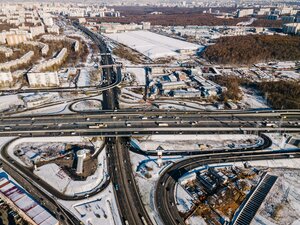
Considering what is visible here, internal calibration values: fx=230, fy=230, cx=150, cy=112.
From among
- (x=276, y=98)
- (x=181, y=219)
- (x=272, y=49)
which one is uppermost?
(x=272, y=49)

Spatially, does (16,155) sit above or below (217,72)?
below

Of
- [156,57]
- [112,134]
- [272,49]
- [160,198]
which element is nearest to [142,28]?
[156,57]

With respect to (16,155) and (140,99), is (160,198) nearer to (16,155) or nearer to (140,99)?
(16,155)

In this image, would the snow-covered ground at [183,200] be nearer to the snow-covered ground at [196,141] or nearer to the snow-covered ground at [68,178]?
the snow-covered ground at [196,141]

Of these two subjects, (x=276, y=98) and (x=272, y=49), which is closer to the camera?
(x=276, y=98)

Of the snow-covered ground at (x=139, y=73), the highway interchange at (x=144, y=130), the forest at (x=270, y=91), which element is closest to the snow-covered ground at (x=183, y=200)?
the highway interchange at (x=144, y=130)

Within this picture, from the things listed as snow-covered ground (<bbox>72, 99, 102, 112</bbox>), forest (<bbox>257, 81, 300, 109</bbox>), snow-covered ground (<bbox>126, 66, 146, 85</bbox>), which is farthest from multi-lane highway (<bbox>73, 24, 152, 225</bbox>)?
forest (<bbox>257, 81, 300, 109</bbox>)

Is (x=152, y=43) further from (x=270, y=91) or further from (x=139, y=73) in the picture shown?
(x=270, y=91)
